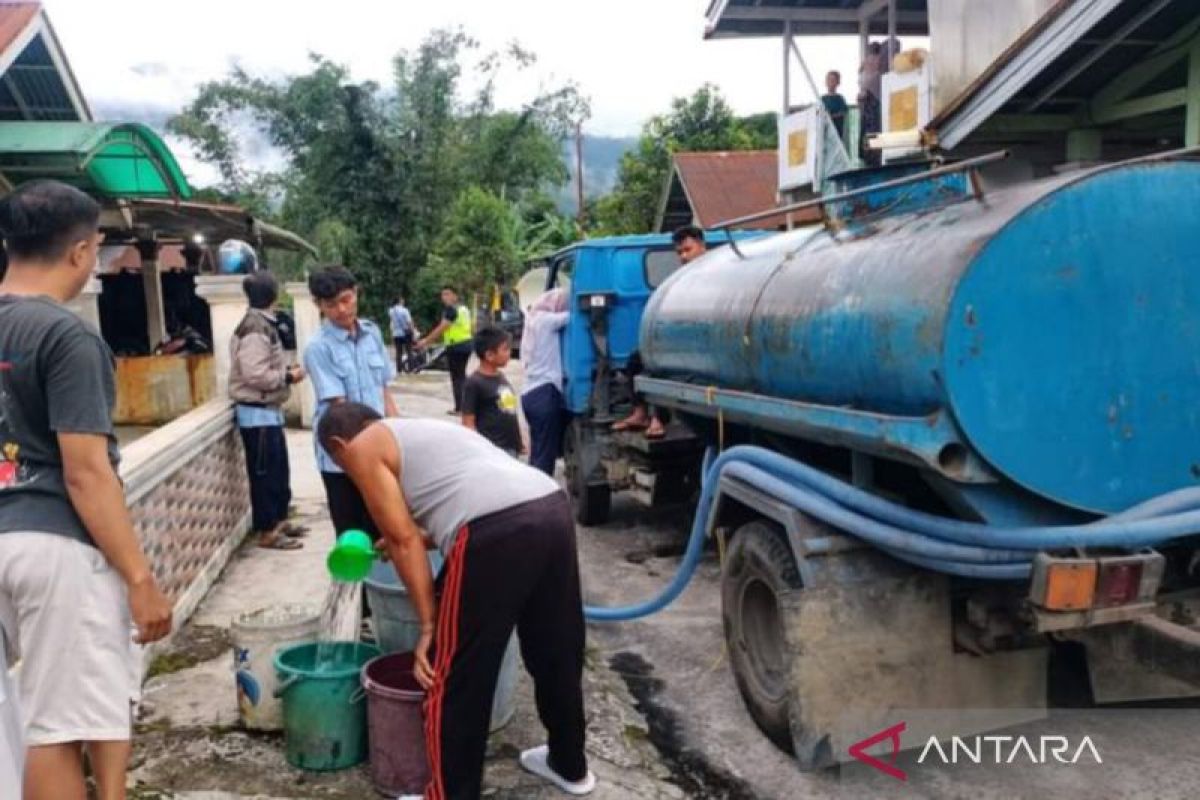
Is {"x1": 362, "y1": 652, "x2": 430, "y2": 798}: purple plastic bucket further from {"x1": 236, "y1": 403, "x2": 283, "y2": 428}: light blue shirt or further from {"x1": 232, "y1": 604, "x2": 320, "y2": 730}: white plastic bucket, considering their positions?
{"x1": 236, "y1": 403, "x2": 283, "y2": 428}: light blue shirt

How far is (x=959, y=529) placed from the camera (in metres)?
3.13

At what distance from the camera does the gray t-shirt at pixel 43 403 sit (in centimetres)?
242

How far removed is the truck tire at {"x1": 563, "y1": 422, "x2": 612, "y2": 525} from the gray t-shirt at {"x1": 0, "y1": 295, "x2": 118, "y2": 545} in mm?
5284

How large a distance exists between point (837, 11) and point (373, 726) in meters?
13.6

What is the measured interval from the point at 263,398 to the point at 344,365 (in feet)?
5.08

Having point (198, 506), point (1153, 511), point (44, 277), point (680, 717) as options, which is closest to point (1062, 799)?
point (1153, 511)

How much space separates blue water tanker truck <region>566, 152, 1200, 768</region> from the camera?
307 centimetres

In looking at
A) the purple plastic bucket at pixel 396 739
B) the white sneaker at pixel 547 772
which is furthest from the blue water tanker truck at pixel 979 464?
the purple plastic bucket at pixel 396 739

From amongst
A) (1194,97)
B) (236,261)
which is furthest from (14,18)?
(1194,97)

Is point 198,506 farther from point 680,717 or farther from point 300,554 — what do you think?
point 680,717

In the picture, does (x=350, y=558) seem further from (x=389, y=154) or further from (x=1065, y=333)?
(x=389, y=154)

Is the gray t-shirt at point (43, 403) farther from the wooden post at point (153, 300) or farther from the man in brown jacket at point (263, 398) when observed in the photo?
the wooden post at point (153, 300)

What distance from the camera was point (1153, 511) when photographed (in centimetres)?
299

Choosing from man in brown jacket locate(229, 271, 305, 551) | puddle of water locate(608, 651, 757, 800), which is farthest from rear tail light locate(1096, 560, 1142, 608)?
man in brown jacket locate(229, 271, 305, 551)
